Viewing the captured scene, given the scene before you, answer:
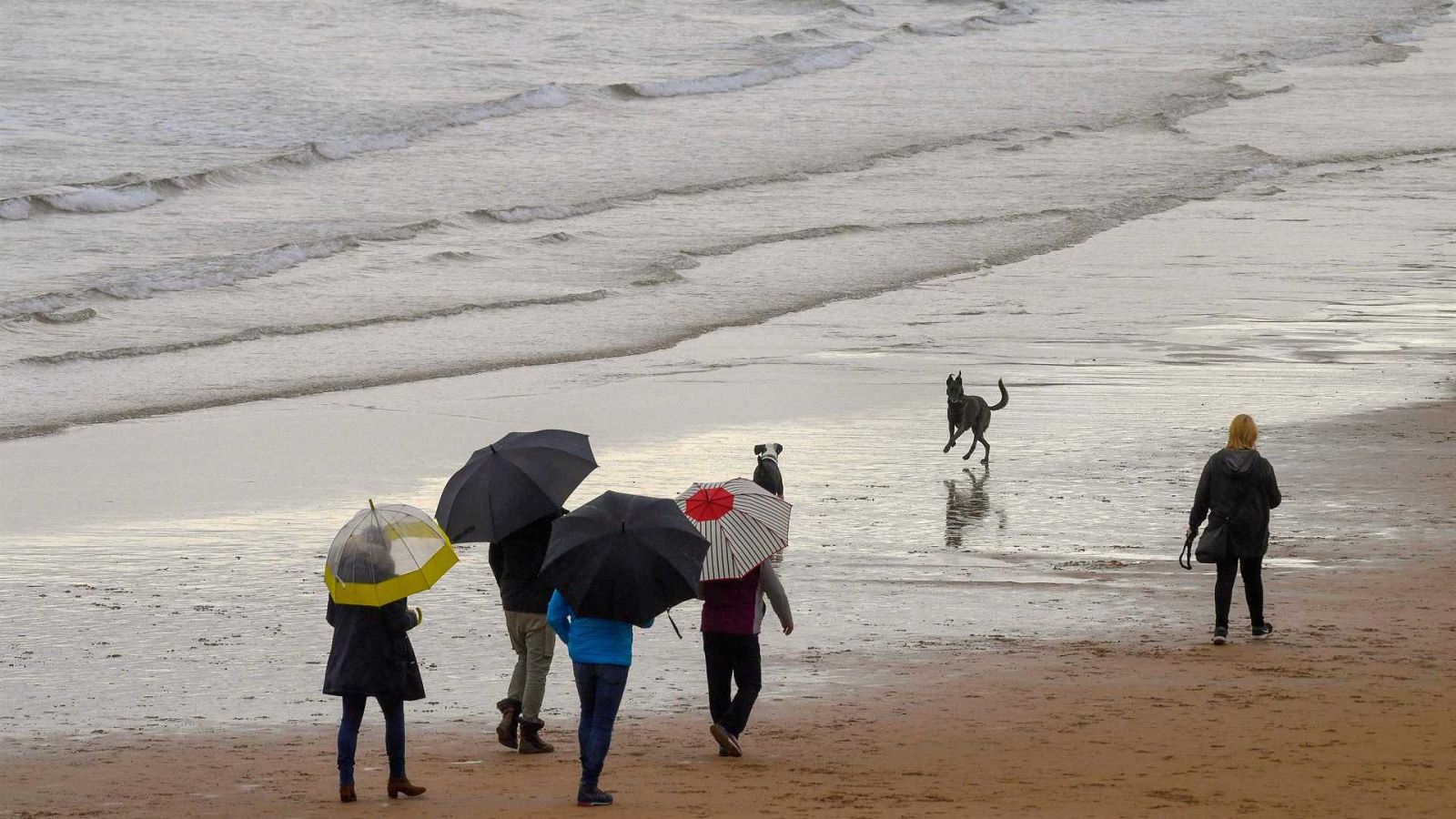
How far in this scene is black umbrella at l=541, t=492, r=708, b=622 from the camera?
778cm

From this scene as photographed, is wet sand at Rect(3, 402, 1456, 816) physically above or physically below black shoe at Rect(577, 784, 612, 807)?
below

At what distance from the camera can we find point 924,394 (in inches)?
748

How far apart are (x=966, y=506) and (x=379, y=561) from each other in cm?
691

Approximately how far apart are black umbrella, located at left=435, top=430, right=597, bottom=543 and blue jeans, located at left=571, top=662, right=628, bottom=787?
865 millimetres

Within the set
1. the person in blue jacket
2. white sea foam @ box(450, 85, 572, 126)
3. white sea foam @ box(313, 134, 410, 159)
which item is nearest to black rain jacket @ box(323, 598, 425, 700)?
the person in blue jacket

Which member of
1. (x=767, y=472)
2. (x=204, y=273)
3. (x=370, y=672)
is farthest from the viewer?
(x=204, y=273)

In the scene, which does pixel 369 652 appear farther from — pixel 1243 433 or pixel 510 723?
pixel 1243 433

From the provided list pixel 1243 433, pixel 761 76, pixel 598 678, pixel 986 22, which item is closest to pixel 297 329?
pixel 1243 433

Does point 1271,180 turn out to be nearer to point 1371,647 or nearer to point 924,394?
point 924,394

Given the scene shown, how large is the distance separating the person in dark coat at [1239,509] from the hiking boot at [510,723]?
3.90m

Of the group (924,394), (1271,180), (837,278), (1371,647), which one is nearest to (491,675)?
(1371,647)

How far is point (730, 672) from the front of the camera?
352 inches

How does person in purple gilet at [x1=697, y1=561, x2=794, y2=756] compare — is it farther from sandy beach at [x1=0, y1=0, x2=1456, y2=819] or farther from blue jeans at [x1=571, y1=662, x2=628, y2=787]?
blue jeans at [x1=571, y1=662, x2=628, y2=787]

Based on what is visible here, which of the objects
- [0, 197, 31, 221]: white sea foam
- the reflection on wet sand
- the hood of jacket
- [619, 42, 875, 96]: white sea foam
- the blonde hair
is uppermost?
[619, 42, 875, 96]: white sea foam
